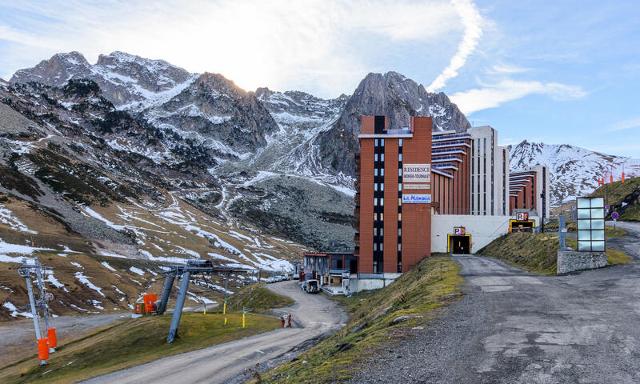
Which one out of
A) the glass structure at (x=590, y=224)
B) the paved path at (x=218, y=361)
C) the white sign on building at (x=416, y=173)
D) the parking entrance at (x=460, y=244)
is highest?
the white sign on building at (x=416, y=173)

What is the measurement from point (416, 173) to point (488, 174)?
63.3 meters

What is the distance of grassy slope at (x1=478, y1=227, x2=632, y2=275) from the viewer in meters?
49.9

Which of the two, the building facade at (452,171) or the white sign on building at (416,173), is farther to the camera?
the building facade at (452,171)

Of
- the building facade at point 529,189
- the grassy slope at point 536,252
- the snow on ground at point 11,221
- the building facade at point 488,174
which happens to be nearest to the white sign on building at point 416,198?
the grassy slope at point 536,252

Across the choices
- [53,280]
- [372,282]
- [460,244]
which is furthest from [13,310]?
[460,244]

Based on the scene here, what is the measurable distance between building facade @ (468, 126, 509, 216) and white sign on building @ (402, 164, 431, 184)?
6097cm

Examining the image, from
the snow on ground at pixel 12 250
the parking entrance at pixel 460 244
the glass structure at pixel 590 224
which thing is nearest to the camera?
the glass structure at pixel 590 224

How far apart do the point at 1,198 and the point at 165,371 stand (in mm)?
150214

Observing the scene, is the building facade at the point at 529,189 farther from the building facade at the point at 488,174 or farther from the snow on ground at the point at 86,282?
the snow on ground at the point at 86,282

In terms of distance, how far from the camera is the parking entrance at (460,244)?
9806 cm

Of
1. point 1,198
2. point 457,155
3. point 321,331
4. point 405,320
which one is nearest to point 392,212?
point 321,331

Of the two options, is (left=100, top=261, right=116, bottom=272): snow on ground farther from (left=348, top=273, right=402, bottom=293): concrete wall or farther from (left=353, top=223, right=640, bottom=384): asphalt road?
(left=353, top=223, right=640, bottom=384): asphalt road

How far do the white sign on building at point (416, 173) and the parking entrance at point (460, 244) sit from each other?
11.7m

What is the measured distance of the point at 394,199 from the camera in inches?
3962
